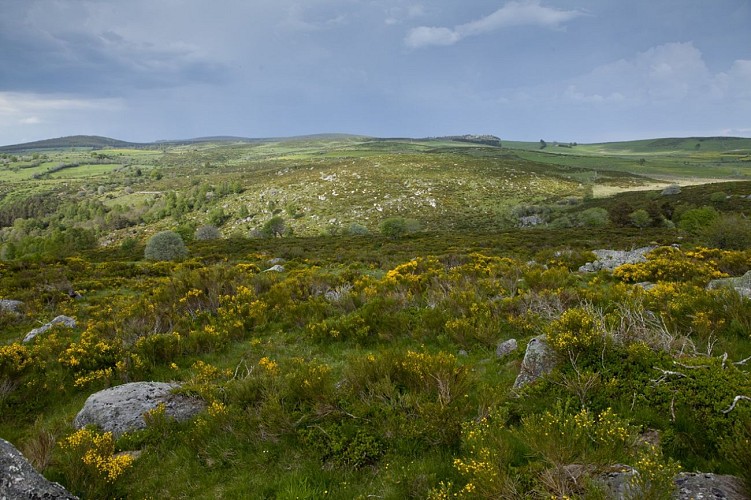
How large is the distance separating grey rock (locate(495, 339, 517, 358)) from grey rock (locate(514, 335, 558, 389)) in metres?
1.04

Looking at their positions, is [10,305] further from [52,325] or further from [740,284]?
[740,284]

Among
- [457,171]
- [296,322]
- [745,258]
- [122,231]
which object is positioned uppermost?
[457,171]

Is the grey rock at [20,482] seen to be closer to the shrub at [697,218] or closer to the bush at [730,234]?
the bush at [730,234]

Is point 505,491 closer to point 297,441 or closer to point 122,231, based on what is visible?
point 297,441

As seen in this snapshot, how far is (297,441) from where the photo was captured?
446cm

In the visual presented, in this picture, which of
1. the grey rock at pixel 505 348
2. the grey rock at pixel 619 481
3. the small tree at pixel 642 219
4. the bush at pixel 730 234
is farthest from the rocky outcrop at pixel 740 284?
the small tree at pixel 642 219

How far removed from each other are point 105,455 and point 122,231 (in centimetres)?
9900

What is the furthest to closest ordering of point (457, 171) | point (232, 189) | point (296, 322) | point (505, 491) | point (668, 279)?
point (457, 171)
point (232, 189)
point (668, 279)
point (296, 322)
point (505, 491)

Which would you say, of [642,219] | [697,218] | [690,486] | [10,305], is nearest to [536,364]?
[690,486]

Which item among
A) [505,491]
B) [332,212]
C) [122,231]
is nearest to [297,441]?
[505,491]

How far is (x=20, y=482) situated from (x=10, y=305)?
13380 millimetres

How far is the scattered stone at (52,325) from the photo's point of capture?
9.69 meters

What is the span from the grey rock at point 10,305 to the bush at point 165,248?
16464 millimetres

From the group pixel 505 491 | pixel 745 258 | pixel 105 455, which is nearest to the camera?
pixel 505 491
